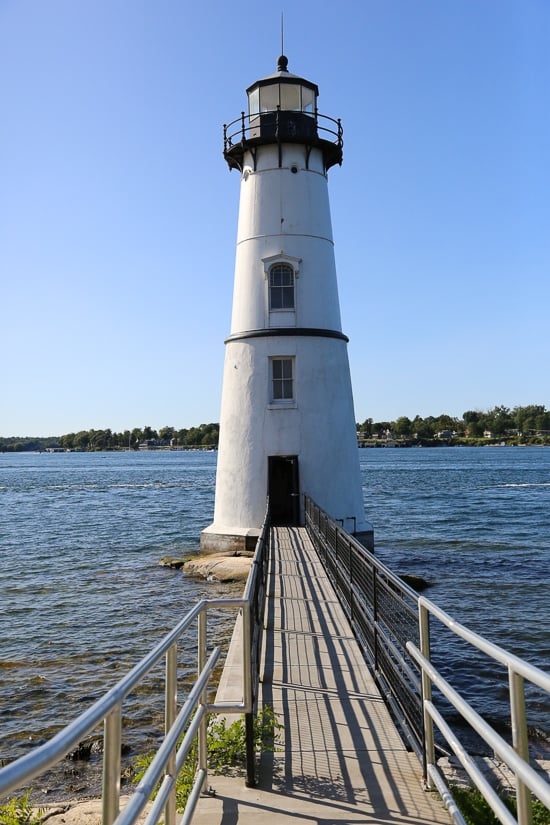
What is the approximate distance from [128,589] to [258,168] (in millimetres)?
11576

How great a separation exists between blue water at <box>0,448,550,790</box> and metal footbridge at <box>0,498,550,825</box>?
2704mm

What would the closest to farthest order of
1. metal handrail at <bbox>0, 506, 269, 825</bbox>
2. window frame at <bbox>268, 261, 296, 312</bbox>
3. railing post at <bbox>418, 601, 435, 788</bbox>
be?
1. metal handrail at <bbox>0, 506, 269, 825</bbox>
2. railing post at <bbox>418, 601, 435, 788</bbox>
3. window frame at <bbox>268, 261, 296, 312</bbox>

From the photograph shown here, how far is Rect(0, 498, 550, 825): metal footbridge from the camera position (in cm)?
267

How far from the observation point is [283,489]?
20156 mm

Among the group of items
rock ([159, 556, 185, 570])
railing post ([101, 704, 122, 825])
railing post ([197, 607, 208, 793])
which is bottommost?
rock ([159, 556, 185, 570])

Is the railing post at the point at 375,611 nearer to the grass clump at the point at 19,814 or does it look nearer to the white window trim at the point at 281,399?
the grass clump at the point at 19,814

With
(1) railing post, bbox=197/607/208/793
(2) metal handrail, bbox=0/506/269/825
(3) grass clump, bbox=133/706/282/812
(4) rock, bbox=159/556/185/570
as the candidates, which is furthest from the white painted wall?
(1) railing post, bbox=197/607/208/793

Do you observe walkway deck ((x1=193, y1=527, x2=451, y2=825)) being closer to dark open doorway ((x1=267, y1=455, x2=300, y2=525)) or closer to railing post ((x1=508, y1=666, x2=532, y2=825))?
railing post ((x1=508, y1=666, x2=532, y2=825))

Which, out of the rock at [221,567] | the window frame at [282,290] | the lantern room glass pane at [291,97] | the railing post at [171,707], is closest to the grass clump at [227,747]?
the railing post at [171,707]

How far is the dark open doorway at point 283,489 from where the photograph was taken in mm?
18672

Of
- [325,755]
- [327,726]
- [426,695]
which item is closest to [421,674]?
[426,695]

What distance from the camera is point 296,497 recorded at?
18.8 metres

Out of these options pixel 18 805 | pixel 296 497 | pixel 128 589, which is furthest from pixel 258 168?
pixel 18 805

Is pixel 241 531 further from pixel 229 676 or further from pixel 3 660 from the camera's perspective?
pixel 229 676
